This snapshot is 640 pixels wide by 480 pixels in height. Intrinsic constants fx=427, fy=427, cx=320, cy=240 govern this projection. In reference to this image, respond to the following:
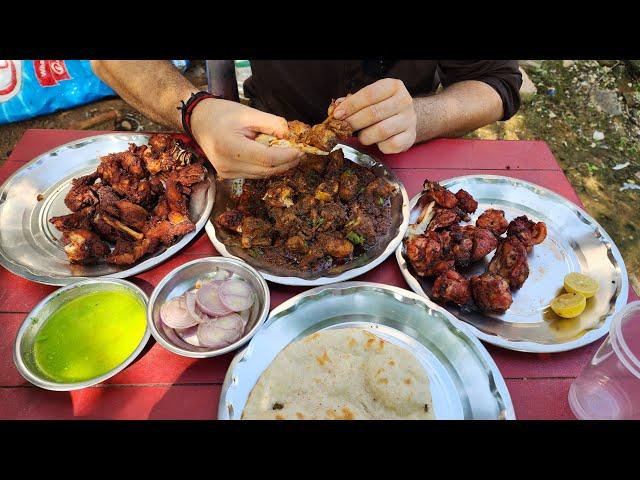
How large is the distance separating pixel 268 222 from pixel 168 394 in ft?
3.70

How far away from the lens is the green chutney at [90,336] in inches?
83.8

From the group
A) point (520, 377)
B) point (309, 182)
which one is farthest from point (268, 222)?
point (520, 377)

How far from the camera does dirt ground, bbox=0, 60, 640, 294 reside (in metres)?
5.54

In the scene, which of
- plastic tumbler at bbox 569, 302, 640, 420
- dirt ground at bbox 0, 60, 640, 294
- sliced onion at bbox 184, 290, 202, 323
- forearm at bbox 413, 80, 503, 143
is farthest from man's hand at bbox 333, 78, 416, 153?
dirt ground at bbox 0, 60, 640, 294

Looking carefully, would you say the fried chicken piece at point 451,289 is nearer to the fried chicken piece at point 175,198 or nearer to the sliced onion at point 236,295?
the sliced onion at point 236,295

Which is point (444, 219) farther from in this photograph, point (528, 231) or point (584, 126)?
point (584, 126)

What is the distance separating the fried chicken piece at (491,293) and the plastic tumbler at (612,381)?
0.48 meters

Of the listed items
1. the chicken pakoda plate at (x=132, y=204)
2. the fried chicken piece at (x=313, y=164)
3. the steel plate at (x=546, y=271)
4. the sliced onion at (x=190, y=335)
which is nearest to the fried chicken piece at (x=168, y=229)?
the chicken pakoda plate at (x=132, y=204)

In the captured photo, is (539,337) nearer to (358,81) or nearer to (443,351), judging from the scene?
(443,351)

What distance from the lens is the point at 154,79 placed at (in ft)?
11.6

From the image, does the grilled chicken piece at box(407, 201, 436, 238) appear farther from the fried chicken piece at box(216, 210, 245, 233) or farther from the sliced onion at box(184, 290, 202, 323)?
the sliced onion at box(184, 290, 202, 323)

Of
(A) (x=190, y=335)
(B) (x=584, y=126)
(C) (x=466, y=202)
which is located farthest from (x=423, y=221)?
(B) (x=584, y=126)

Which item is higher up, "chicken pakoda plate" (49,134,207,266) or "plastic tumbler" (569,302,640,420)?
"chicken pakoda plate" (49,134,207,266)

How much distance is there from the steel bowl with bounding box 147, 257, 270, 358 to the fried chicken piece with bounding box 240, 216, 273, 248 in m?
0.15
